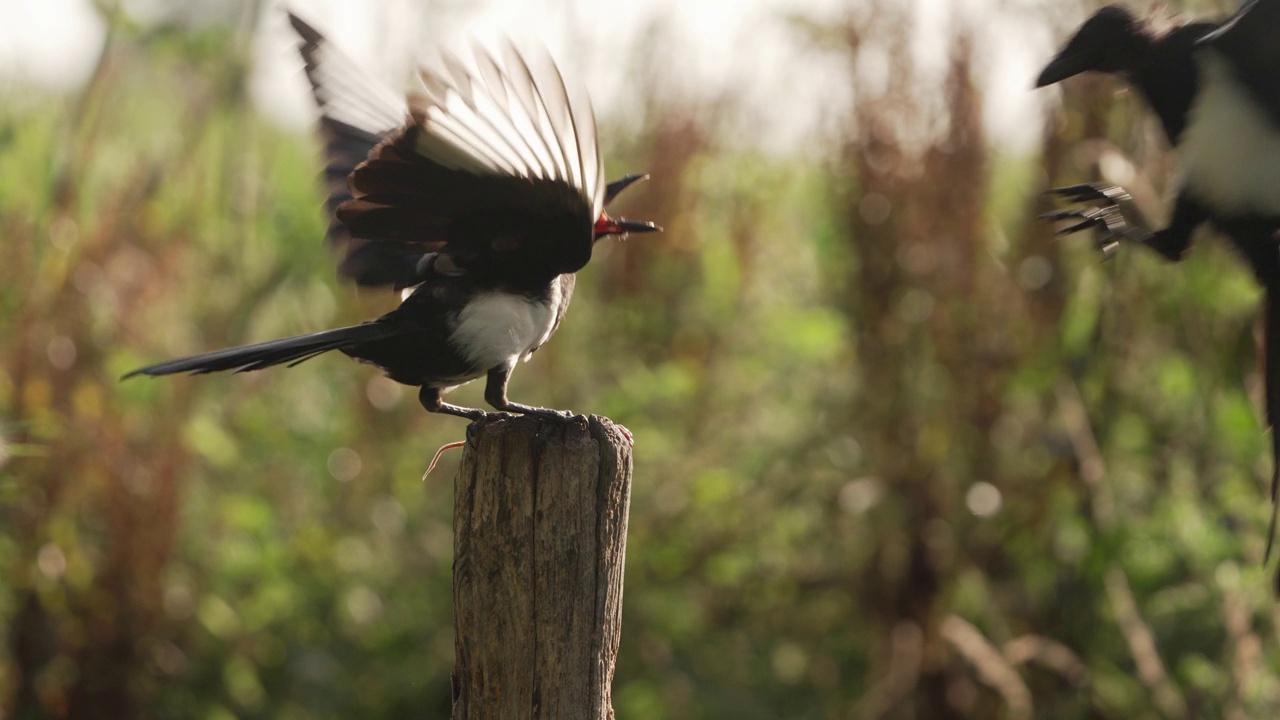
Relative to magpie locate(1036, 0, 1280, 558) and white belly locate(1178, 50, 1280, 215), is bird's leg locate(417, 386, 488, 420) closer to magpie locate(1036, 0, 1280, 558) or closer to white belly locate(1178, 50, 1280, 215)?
magpie locate(1036, 0, 1280, 558)

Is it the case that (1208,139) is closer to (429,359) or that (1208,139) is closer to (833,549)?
(429,359)

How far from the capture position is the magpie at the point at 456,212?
6.49 ft

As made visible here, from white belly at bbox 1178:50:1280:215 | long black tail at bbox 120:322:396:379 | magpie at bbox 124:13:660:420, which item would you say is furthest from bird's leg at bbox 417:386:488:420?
white belly at bbox 1178:50:1280:215

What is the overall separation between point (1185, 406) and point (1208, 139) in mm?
1940

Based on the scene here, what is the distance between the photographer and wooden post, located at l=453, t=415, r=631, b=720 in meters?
2.05

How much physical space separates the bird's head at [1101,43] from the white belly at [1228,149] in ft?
0.41

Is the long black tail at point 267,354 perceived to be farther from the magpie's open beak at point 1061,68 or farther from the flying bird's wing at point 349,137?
the magpie's open beak at point 1061,68

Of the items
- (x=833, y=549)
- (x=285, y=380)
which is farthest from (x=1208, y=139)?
(x=285, y=380)

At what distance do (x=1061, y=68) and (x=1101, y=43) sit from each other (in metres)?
0.10

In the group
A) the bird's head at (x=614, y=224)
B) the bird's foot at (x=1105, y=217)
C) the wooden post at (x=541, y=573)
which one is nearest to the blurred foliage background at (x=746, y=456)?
the bird's foot at (x=1105, y=217)

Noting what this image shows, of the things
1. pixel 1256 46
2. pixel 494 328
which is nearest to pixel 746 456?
pixel 494 328

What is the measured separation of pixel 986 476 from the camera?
4.33 metres

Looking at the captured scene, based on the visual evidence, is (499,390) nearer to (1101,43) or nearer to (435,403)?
(435,403)

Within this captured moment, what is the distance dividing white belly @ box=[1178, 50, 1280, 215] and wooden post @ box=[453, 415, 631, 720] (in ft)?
4.44
